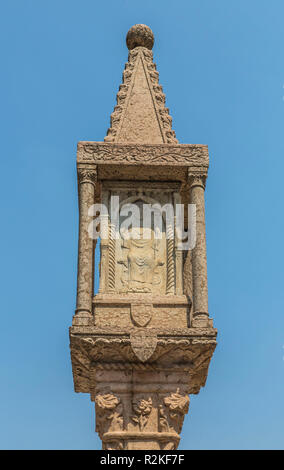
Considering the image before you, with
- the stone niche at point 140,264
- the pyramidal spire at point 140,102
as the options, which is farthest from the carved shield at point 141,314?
the pyramidal spire at point 140,102

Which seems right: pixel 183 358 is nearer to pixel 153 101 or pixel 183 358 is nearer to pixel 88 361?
pixel 88 361

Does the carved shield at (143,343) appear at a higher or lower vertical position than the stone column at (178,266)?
lower

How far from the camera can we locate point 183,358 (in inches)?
556

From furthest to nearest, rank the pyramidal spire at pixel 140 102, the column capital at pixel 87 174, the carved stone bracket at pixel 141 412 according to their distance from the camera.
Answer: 1. the pyramidal spire at pixel 140 102
2. the column capital at pixel 87 174
3. the carved stone bracket at pixel 141 412

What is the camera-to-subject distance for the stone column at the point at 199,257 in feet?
46.6

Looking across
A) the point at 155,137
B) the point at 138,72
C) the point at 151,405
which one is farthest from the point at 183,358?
the point at 138,72

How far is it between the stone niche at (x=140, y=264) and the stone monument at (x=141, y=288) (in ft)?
0.06

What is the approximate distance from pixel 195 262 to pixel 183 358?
5.67ft

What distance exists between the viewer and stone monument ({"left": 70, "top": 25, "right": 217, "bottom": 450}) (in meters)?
13.8

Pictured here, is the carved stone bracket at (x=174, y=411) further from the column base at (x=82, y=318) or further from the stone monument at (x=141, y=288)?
the column base at (x=82, y=318)

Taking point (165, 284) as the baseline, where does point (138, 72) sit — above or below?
above

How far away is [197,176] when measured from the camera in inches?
607

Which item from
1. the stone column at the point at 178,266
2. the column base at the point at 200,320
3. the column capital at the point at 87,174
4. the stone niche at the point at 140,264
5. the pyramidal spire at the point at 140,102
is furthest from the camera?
the pyramidal spire at the point at 140,102
